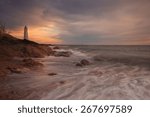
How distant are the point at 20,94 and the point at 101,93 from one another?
2.11m

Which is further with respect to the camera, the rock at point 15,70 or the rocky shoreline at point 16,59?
the rocky shoreline at point 16,59

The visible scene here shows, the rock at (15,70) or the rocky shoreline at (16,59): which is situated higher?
the rocky shoreline at (16,59)

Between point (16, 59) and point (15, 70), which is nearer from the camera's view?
point (15, 70)

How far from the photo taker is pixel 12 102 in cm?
402

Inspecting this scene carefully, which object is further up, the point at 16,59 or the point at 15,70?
the point at 16,59

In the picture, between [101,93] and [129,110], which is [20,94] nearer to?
[101,93]

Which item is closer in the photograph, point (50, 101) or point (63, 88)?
point (50, 101)

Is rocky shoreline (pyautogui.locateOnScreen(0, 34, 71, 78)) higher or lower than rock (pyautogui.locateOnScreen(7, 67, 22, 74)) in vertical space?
higher

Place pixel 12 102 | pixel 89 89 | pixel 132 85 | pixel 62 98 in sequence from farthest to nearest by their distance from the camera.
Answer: pixel 132 85
pixel 89 89
pixel 62 98
pixel 12 102

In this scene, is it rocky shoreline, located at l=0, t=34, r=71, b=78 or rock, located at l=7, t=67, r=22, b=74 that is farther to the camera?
rocky shoreline, located at l=0, t=34, r=71, b=78

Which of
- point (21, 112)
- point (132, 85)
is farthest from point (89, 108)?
point (132, 85)

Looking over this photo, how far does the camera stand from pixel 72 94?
4.61 m

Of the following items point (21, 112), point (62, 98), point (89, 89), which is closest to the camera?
point (21, 112)

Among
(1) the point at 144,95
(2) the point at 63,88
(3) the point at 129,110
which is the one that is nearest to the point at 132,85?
(1) the point at 144,95
